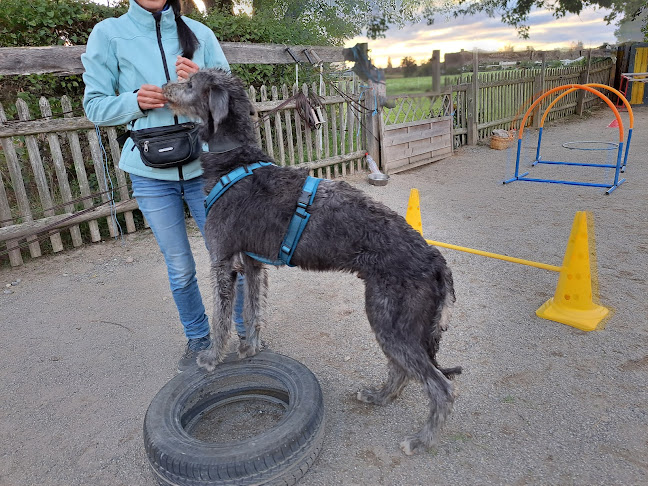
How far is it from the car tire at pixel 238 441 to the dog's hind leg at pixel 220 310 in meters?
0.08

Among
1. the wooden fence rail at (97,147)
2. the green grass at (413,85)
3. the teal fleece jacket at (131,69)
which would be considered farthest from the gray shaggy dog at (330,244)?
the wooden fence rail at (97,147)

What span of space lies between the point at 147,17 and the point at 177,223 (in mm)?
1320

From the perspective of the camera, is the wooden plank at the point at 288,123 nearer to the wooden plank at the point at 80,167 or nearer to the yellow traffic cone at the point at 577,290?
the wooden plank at the point at 80,167

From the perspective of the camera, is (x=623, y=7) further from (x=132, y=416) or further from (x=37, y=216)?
(x=37, y=216)

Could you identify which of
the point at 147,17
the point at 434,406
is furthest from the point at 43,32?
the point at 434,406

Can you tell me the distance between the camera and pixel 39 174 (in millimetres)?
5594

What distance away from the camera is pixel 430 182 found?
28.5ft

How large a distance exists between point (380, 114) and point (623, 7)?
14.3 feet

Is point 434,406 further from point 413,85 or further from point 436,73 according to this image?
point 436,73

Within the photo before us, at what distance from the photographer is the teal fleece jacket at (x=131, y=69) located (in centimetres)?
264

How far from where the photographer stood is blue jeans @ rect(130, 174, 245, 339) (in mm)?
2893

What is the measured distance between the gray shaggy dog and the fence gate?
6.45 metres

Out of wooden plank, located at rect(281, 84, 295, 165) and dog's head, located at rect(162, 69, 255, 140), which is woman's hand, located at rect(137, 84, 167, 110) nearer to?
dog's head, located at rect(162, 69, 255, 140)

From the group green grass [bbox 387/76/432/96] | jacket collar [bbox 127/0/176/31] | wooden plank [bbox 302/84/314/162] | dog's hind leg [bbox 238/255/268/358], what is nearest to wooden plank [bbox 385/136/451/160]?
wooden plank [bbox 302/84/314/162]
